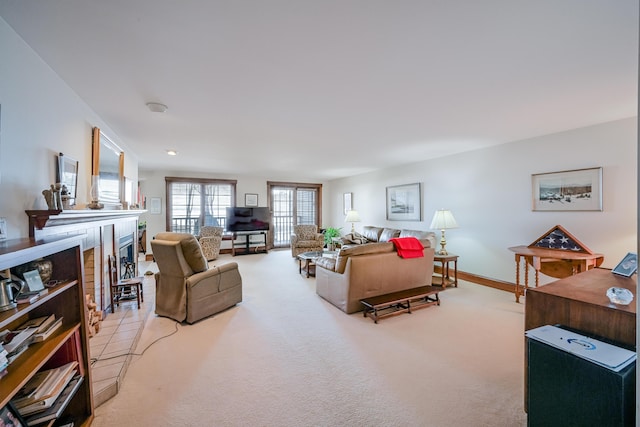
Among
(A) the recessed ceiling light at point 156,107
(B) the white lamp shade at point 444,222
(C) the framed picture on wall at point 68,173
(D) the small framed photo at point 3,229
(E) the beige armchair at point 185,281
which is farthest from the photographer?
(B) the white lamp shade at point 444,222

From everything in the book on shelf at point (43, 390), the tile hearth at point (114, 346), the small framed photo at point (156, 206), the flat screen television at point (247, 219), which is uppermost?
the small framed photo at point (156, 206)

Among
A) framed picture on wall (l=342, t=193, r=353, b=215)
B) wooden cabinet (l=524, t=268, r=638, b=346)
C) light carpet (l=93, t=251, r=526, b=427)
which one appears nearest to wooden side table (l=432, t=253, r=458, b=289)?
light carpet (l=93, t=251, r=526, b=427)

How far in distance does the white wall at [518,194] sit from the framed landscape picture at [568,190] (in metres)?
0.07

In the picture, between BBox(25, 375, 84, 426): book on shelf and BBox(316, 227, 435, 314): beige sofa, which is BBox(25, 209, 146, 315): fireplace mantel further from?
BBox(316, 227, 435, 314): beige sofa

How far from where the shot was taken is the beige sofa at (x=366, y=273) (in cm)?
335

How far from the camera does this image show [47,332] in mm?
1426

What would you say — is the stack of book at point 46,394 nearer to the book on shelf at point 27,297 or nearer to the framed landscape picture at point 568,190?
the book on shelf at point 27,297

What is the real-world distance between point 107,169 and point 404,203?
5.41m

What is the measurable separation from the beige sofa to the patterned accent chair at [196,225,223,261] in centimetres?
385

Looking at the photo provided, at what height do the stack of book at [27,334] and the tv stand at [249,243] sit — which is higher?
the stack of book at [27,334]

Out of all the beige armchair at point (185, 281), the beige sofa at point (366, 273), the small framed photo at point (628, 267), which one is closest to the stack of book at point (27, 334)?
the beige armchair at point (185, 281)

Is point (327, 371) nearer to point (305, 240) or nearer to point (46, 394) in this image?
point (46, 394)

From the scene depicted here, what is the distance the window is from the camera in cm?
724

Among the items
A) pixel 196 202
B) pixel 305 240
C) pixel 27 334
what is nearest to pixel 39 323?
pixel 27 334
